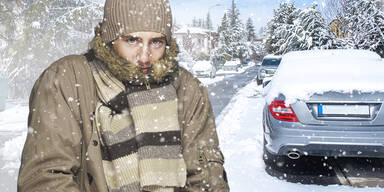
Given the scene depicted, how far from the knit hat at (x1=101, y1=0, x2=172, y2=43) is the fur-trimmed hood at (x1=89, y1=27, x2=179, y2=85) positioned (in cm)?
6

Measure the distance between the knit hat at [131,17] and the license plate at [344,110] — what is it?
2.77 m

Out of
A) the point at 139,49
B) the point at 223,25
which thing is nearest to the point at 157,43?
the point at 139,49

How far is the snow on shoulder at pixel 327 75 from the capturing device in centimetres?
390

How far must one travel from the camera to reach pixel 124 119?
1.59 m

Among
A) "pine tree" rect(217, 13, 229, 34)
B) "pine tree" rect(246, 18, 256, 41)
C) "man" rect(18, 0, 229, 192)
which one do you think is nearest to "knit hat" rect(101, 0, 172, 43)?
"man" rect(18, 0, 229, 192)

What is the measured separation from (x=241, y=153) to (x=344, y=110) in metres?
1.86

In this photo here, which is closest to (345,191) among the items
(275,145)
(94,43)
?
(275,145)

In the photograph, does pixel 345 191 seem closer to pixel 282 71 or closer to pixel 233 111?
pixel 282 71

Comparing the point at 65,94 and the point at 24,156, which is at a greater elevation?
the point at 65,94

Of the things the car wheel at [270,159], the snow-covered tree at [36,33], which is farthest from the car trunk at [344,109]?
the snow-covered tree at [36,33]

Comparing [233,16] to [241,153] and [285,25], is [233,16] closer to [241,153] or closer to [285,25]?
[285,25]

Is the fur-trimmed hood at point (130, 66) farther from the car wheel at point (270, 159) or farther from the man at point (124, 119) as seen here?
the car wheel at point (270, 159)

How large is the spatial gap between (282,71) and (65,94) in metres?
3.92

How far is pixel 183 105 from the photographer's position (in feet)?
5.81
